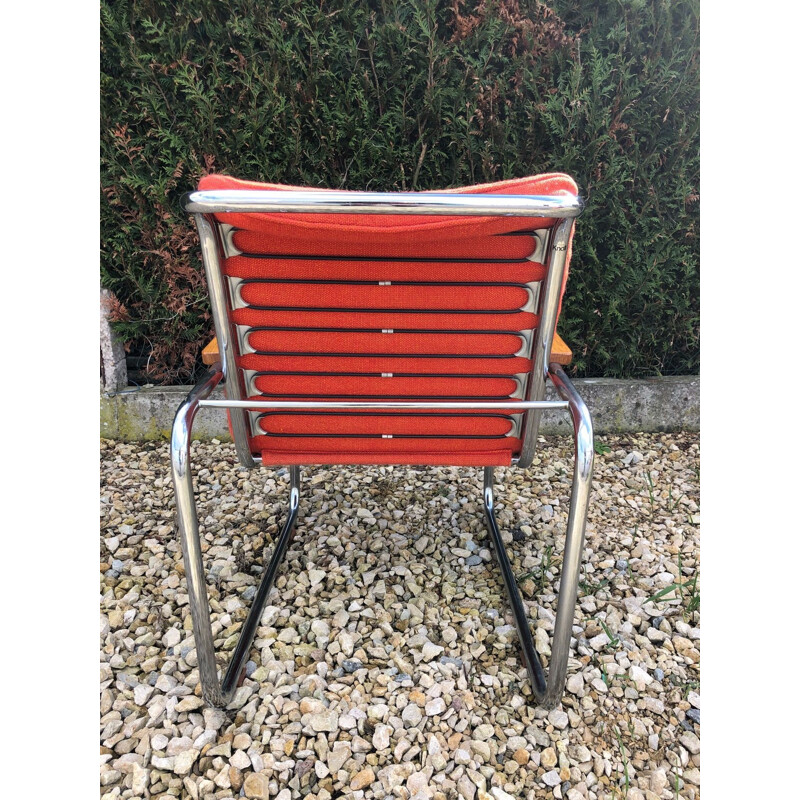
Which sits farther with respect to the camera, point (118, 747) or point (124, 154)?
point (124, 154)

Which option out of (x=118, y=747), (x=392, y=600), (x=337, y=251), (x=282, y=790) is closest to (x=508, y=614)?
(x=392, y=600)

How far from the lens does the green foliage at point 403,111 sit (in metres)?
2.56

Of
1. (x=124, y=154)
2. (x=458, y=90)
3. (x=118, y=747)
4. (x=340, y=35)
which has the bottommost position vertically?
(x=118, y=747)

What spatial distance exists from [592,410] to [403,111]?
5.70 feet

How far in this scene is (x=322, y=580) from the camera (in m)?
1.87

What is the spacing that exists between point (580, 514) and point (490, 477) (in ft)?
3.15

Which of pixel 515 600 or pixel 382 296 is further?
pixel 515 600

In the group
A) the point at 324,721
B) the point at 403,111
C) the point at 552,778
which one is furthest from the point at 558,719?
the point at 403,111

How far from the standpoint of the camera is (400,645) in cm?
161

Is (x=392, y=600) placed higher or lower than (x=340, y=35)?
lower

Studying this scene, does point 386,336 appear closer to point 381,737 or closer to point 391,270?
point 391,270

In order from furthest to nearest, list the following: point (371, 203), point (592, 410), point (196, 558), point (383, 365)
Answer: point (592, 410), point (383, 365), point (196, 558), point (371, 203)

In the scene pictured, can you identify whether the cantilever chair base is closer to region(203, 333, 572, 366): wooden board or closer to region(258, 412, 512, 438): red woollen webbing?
region(203, 333, 572, 366): wooden board

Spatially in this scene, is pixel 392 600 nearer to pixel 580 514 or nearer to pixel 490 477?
pixel 490 477
